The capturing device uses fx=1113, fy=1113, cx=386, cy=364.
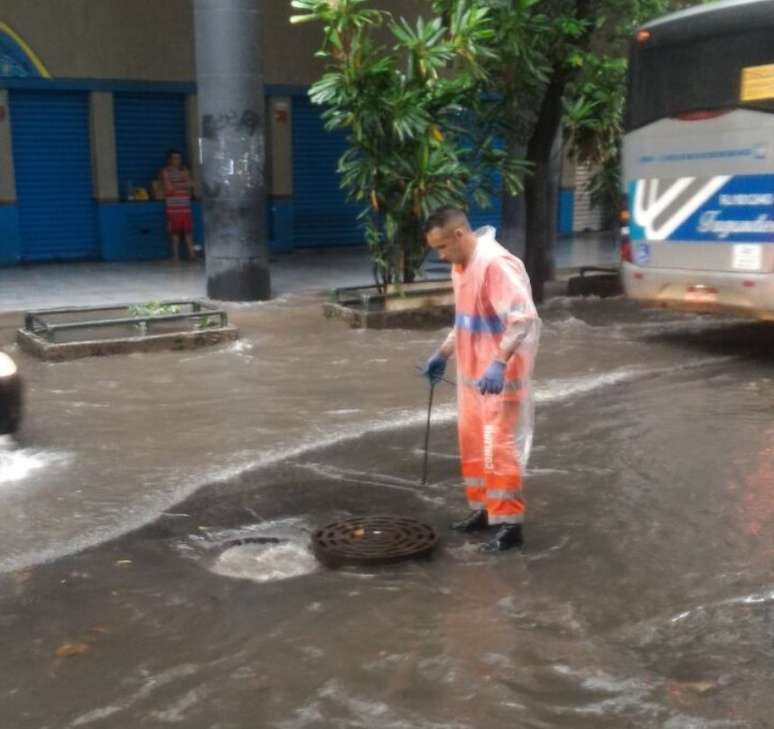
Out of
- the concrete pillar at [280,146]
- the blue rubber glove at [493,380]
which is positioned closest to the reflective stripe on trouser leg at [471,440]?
the blue rubber glove at [493,380]

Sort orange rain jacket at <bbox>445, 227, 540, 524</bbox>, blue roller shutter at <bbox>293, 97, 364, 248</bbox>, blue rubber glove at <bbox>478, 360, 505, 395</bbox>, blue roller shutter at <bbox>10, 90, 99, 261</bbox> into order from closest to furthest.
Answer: blue rubber glove at <bbox>478, 360, 505, 395</bbox>, orange rain jacket at <bbox>445, 227, 540, 524</bbox>, blue roller shutter at <bbox>10, 90, 99, 261</bbox>, blue roller shutter at <bbox>293, 97, 364, 248</bbox>

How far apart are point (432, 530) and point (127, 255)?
48.0 ft

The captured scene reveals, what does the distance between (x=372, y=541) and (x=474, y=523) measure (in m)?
0.62

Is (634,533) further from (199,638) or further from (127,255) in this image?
(127,255)

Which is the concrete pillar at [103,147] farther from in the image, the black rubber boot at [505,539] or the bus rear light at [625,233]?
the black rubber boot at [505,539]

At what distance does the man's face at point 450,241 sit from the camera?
5598mm

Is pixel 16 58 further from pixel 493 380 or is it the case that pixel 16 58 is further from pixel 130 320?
pixel 493 380

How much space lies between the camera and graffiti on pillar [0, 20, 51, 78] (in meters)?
17.6

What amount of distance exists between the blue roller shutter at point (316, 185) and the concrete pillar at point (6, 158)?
527cm

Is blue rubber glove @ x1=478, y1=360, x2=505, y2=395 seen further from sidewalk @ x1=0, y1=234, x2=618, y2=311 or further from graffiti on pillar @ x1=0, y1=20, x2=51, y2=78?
graffiti on pillar @ x1=0, y1=20, x2=51, y2=78

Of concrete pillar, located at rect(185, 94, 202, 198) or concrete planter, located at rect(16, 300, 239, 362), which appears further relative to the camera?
concrete pillar, located at rect(185, 94, 202, 198)

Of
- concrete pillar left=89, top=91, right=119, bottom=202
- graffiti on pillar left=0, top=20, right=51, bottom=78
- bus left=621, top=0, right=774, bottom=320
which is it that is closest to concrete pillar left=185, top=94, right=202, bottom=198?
concrete pillar left=89, top=91, right=119, bottom=202

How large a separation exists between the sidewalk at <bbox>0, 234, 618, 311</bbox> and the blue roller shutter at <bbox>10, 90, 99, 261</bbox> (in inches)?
19.0

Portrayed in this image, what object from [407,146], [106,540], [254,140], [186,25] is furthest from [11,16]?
[106,540]
